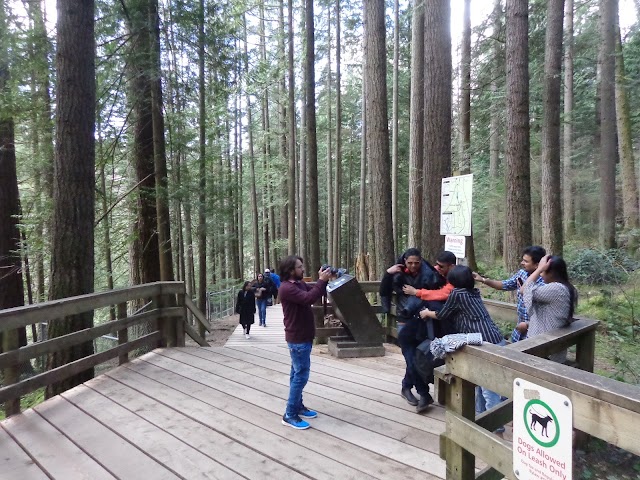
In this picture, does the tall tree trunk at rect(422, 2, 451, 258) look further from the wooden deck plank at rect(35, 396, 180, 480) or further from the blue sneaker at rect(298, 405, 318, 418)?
the wooden deck plank at rect(35, 396, 180, 480)

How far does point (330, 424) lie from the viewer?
11.6 ft

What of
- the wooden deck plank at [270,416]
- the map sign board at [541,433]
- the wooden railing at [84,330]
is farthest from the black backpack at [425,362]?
the wooden railing at [84,330]

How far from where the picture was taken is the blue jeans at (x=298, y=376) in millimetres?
3525

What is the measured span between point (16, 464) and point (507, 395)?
10.8ft

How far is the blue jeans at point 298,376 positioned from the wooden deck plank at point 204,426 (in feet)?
Result: 1.00

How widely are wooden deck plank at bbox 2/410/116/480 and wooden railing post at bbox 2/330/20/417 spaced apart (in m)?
0.11

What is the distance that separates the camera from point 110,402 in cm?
404

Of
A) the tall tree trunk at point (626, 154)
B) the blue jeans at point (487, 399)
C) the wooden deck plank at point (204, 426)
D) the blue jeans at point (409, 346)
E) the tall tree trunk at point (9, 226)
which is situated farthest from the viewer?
the tall tree trunk at point (626, 154)

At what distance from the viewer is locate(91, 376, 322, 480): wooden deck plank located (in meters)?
2.92

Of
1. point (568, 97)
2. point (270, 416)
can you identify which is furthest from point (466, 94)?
point (270, 416)

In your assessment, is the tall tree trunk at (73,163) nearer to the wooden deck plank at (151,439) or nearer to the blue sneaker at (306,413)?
the wooden deck plank at (151,439)

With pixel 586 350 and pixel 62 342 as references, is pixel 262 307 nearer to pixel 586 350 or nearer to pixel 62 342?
pixel 62 342

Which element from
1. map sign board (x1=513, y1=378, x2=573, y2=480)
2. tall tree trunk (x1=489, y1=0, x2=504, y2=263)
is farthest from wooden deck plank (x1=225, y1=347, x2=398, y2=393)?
tall tree trunk (x1=489, y1=0, x2=504, y2=263)

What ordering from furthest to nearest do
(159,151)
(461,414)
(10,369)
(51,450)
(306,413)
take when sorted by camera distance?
(159,151) → (306,413) → (10,369) → (51,450) → (461,414)
